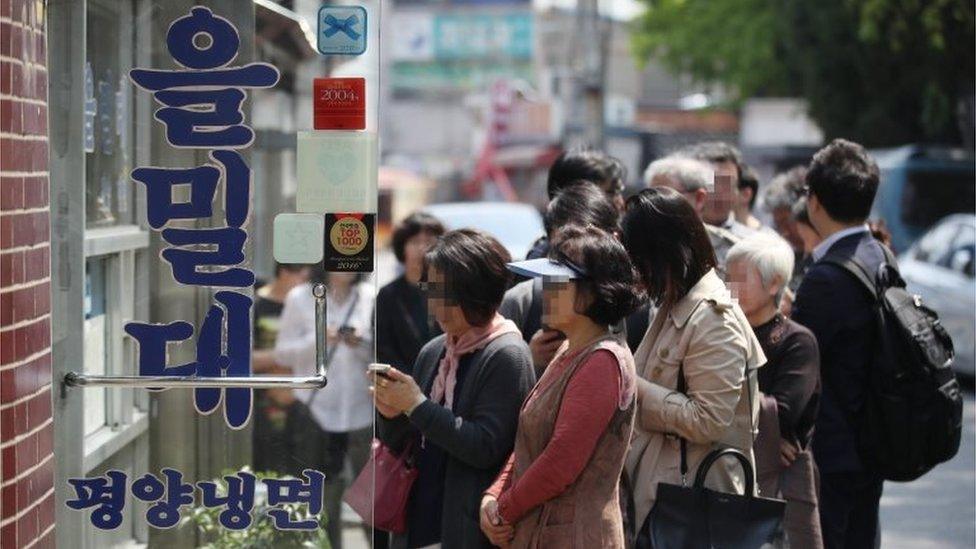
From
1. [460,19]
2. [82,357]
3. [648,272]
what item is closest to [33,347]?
[82,357]

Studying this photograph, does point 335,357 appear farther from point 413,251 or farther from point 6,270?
point 6,270

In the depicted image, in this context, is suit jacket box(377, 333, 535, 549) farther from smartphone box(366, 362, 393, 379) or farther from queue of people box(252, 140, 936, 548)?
smartphone box(366, 362, 393, 379)

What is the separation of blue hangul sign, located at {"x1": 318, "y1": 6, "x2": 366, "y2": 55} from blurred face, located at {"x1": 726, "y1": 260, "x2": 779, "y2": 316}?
4.80 ft

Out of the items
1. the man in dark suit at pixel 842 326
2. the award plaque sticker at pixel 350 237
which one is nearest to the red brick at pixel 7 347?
the award plaque sticker at pixel 350 237

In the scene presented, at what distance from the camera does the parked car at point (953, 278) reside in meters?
12.2

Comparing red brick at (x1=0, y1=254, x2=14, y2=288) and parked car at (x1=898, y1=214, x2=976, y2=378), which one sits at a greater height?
red brick at (x1=0, y1=254, x2=14, y2=288)

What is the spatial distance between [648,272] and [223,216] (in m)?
1.21

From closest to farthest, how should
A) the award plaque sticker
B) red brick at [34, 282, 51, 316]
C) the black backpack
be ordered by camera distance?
red brick at [34, 282, 51, 316] → the award plaque sticker → the black backpack

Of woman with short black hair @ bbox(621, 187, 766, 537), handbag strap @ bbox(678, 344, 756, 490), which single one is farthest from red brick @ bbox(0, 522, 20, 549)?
handbag strap @ bbox(678, 344, 756, 490)

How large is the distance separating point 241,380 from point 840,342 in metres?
2.11

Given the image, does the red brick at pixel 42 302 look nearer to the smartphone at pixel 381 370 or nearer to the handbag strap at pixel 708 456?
the smartphone at pixel 381 370

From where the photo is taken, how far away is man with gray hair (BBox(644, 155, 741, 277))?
5734mm

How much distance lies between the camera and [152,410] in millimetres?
4184

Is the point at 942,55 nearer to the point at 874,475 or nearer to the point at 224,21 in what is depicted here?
the point at 874,475
